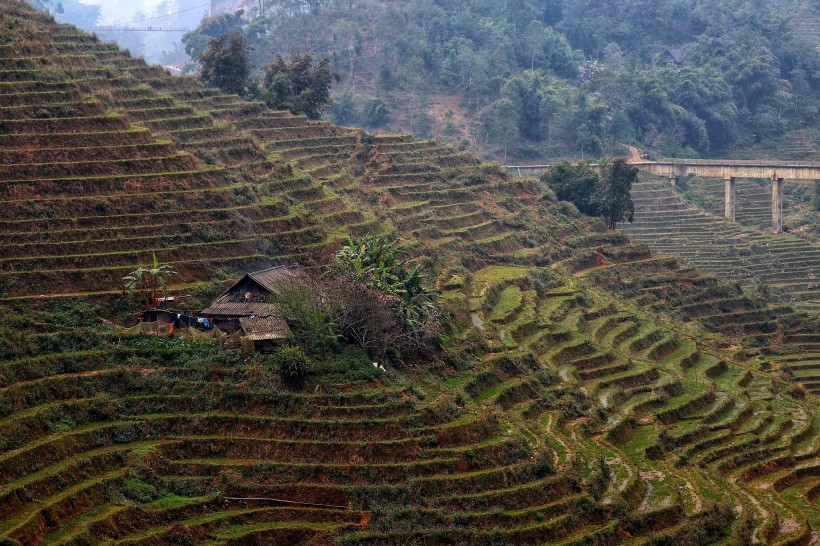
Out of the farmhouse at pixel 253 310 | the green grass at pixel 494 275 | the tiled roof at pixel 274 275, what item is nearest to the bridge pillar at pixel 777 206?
the green grass at pixel 494 275

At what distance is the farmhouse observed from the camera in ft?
123

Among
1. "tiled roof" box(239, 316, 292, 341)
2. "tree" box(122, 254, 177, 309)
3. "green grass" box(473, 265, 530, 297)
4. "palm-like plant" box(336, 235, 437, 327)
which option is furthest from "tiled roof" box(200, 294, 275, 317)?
"green grass" box(473, 265, 530, 297)

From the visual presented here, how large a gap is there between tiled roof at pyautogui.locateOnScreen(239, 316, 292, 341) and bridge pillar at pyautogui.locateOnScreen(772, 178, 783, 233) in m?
50.6

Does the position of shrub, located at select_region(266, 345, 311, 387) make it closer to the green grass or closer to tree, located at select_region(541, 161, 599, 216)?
the green grass

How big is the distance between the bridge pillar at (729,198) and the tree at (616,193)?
15.9 meters

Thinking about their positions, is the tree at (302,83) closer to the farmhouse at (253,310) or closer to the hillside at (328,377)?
the hillside at (328,377)

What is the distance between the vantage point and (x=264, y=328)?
124 feet

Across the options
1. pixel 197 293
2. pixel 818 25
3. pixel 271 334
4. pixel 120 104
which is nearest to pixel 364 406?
pixel 271 334

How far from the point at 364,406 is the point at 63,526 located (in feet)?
29.6

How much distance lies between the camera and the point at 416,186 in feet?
205

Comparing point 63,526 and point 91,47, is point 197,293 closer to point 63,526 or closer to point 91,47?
point 63,526

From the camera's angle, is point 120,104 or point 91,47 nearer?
point 120,104

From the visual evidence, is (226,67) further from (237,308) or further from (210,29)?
(210,29)

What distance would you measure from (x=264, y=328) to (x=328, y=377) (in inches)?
109
